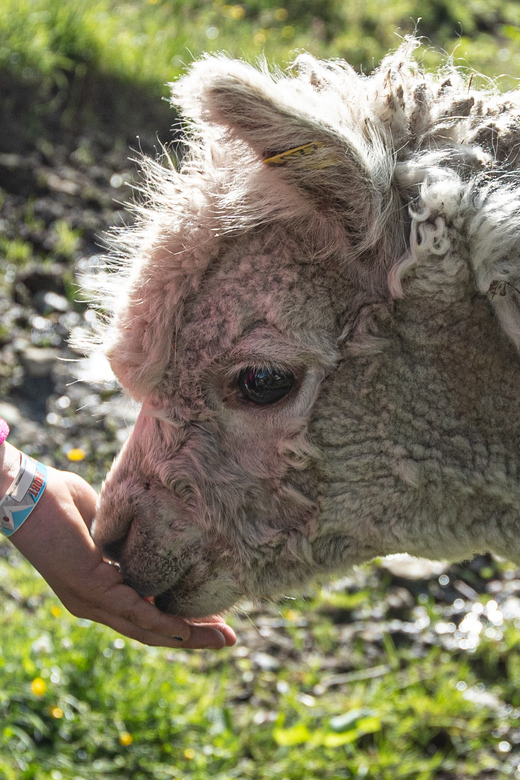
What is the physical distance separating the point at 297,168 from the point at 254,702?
2.84 meters

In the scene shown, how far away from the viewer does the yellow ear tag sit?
216 centimetres

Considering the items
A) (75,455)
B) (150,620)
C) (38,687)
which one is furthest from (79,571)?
(75,455)

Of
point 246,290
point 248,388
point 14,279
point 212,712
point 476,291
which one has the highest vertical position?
point 476,291

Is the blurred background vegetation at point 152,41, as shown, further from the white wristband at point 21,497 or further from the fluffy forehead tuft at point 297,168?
the white wristband at point 21,497

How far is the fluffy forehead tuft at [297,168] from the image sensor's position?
2125 mm

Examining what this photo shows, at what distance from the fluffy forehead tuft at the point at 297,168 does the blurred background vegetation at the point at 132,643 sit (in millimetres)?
553

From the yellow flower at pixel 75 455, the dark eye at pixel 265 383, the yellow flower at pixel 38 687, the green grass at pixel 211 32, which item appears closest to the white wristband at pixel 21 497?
the dark eye at pixel 265 383

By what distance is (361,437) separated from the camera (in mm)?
2387

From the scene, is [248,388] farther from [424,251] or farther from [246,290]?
[424,251]

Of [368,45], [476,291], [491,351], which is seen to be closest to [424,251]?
[476,291]

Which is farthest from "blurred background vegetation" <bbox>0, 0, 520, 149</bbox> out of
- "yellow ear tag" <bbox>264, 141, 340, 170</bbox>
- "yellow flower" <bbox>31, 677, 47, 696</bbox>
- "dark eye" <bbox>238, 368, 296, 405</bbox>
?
"yellow flower" <bbox>31, 677, 47, 696</bbox>

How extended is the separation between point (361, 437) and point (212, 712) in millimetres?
2055

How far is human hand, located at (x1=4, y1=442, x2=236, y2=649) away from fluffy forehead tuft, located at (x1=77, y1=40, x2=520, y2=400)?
0.43 m

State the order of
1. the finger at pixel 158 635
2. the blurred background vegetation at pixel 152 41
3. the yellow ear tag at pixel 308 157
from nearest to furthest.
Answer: the yellow ear tag at pixel 308 157, the finger at pixel 158 635, the blurred background vegetation at pixel 152 41
